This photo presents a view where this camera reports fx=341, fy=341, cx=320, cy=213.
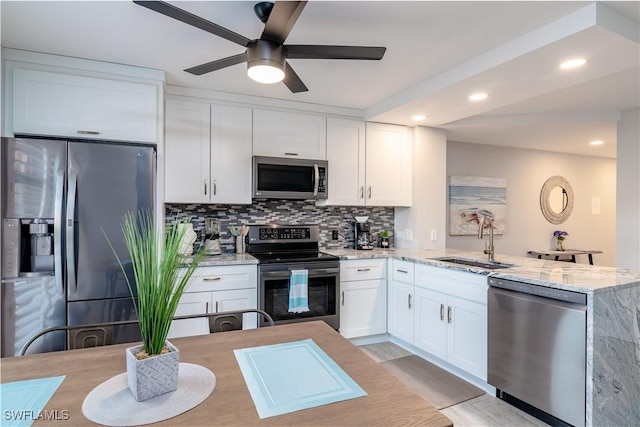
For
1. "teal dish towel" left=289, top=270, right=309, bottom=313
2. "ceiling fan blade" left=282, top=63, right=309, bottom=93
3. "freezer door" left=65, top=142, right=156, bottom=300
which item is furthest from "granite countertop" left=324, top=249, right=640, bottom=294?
"freezer door" left=65, top=142, right=156, bottom=300

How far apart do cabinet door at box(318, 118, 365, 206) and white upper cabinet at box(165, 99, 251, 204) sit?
34.1 inches

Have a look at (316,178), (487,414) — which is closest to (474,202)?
(316,178)

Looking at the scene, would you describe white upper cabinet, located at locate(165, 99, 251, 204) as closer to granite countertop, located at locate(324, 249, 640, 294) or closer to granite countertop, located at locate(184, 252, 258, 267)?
granite countertop, located at locate(184, 252, 258, 267)

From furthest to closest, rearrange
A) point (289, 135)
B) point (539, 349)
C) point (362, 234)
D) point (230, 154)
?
point (362, 234), point (289, 135), point (230, 154), point (539, 349)

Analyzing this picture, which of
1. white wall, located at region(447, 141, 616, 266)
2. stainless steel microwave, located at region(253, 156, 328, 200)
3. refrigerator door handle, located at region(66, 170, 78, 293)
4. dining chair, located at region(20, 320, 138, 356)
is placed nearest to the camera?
dining chair, located at region(20, 320, 138, 356)

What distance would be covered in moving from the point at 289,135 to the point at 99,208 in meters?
1.78

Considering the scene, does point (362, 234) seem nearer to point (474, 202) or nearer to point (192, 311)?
point (192, 311)

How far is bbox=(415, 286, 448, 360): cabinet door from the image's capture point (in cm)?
274

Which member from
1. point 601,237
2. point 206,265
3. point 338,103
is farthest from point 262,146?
point 601,237

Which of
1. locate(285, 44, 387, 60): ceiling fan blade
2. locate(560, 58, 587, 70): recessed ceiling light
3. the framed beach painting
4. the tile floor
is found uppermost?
locate(560, 58, 587, 70): recessed ceiling light

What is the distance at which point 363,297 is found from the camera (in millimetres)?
3287

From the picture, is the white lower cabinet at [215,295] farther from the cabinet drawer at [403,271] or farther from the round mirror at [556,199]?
the round mirror at [556,199]

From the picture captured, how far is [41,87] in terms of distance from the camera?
7.84ft

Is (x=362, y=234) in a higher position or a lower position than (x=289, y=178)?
lower
